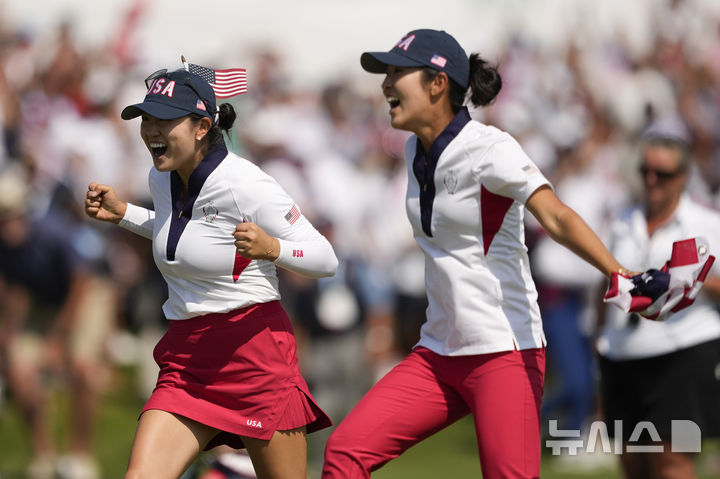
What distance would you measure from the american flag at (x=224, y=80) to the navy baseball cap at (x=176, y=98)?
0.06 meters

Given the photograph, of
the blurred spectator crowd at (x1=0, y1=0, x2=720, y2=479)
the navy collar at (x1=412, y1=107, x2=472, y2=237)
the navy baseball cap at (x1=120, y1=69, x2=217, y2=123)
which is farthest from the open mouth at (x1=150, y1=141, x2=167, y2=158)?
the blurred spectator crowd at (x1=0, y1=0, x2=720, y2=479)

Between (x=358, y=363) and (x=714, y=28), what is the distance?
8.82 meters

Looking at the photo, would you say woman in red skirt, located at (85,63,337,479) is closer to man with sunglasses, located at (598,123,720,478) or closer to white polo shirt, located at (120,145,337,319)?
white polo shirt, located at (120,145,337,319)

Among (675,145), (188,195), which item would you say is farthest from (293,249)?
(675,145)

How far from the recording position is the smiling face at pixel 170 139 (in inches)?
183

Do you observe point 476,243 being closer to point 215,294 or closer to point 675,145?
point 215,294

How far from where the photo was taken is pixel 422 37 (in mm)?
4785

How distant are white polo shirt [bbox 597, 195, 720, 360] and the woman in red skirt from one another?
1773mm

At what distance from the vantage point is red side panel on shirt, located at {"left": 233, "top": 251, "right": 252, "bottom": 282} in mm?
4688

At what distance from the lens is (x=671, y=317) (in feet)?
18.4

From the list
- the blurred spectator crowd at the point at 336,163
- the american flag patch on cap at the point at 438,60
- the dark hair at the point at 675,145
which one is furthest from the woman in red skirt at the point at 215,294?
the blurred spectator crowd at the point at 336,163

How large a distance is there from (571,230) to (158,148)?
1.68 meters

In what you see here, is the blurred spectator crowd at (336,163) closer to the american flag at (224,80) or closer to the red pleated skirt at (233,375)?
the red pleated skirt at (233,375)

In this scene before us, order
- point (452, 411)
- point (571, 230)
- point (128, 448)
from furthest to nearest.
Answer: point (128, 448)
point (452, 411)
point (571, 230)
